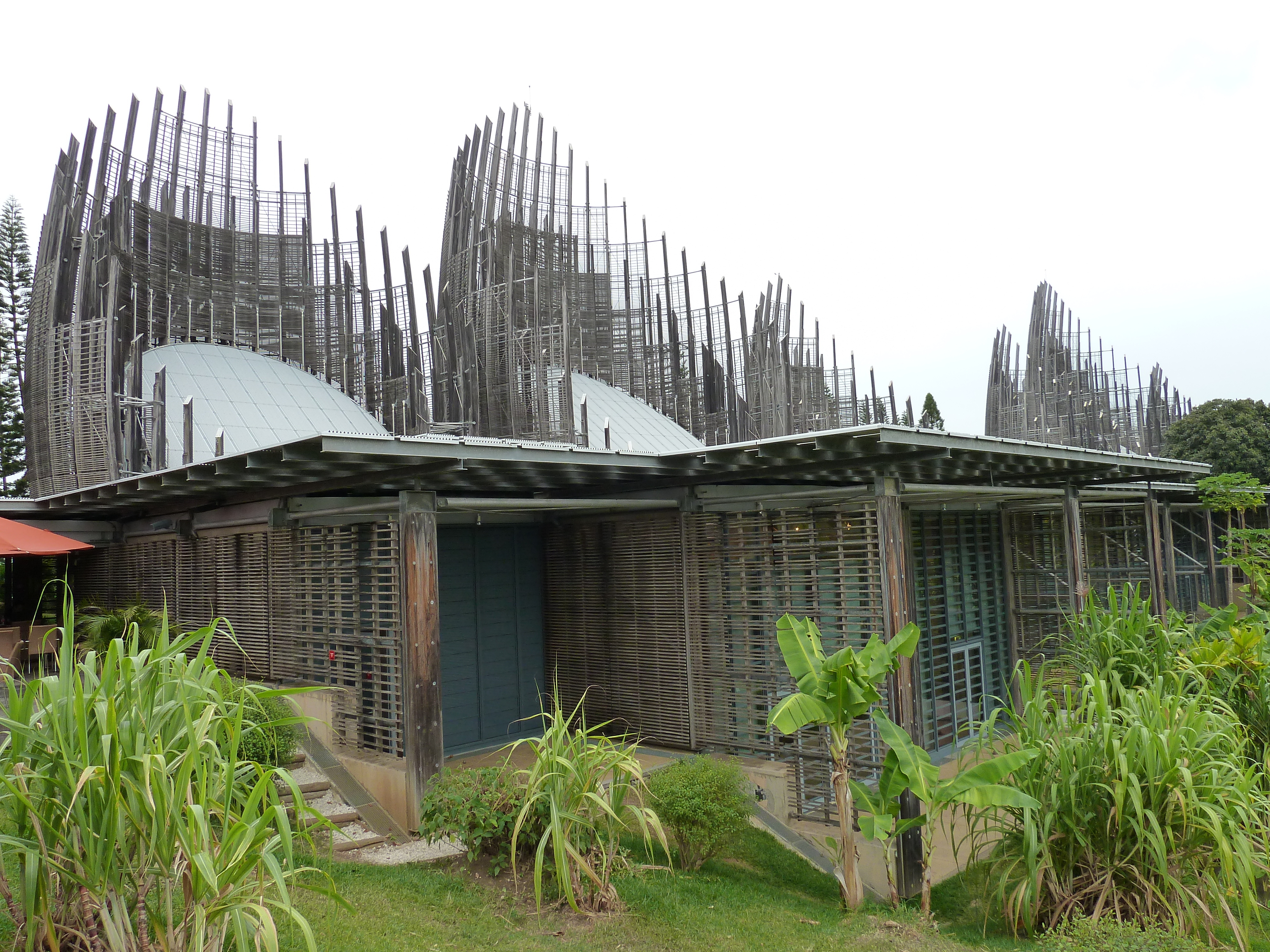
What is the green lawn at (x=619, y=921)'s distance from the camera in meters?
4.61

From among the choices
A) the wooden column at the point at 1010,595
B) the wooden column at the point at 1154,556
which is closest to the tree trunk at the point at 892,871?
the wooden column at the point at 1010,595

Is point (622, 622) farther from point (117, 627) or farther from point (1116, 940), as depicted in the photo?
point (1116, 940)

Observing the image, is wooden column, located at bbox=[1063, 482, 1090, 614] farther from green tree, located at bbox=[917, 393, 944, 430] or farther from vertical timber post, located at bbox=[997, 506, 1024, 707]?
green tree, located at bbox=[917, 393, 944, 430]

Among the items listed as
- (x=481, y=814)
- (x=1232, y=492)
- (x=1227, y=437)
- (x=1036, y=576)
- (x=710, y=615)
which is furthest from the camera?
(x=1227, y=437)

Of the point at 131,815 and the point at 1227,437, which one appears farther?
the point at 1227,437

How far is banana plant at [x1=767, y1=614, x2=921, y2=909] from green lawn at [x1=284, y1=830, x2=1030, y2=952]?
396 mm

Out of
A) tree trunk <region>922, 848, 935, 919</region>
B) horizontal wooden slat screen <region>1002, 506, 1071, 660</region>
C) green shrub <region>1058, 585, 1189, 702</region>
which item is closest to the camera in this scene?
tree trunk <region>922, 848, 935, 919</region>

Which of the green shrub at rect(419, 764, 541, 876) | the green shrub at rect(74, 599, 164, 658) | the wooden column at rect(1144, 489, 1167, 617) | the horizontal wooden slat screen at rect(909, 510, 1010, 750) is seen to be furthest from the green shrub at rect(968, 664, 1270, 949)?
the green shrub at rect(74, 599, 164, 658)

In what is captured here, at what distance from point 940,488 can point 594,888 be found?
5.03m

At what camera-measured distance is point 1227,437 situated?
86.9 ft

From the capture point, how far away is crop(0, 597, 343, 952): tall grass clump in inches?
117

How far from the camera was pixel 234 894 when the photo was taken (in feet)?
10.3

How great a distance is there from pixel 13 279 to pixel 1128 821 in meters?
34.8

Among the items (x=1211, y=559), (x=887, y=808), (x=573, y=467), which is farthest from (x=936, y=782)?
(x=1211, y=559)
